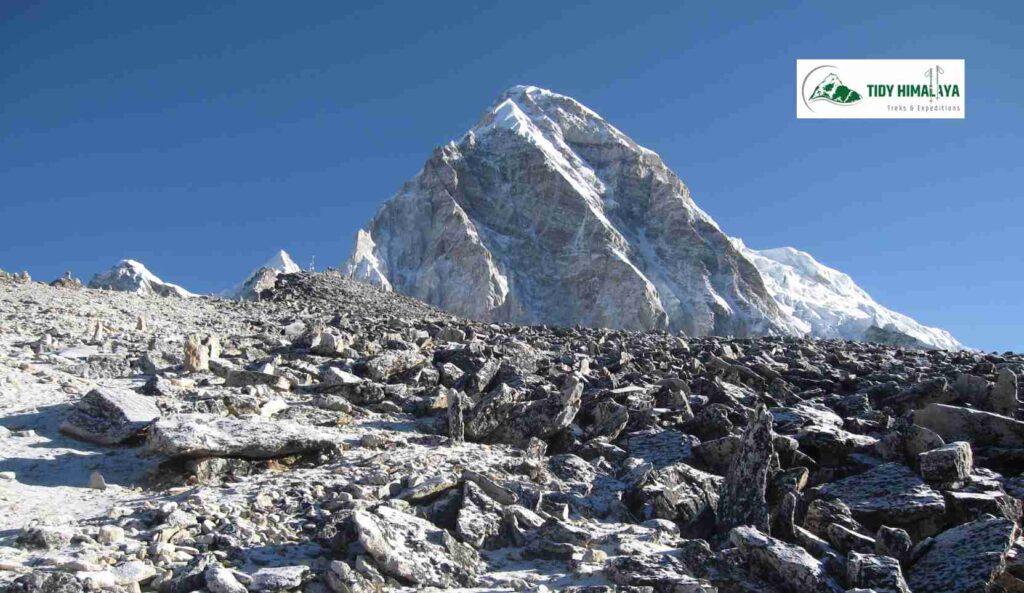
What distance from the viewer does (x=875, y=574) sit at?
16.7ft

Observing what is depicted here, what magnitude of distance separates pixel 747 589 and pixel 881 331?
76.0 meters

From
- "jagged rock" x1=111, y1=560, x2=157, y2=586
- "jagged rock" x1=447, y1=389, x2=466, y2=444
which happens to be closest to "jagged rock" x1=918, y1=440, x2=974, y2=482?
"jagged rock" x1=447, y1=389, x2=466, y2=444

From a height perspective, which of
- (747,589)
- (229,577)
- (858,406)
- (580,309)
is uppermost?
(580,309)

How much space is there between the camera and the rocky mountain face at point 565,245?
317 feet

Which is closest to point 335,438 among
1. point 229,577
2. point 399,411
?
point 399,411

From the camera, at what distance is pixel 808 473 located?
7.83m

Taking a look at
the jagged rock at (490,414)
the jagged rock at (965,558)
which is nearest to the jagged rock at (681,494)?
the jagged rock at (965,558)

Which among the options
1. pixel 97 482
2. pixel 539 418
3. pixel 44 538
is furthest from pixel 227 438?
pixel 539 418

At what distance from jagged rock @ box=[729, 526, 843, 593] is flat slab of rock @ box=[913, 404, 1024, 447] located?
5.18 metres

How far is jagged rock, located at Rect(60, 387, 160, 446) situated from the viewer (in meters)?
7.76

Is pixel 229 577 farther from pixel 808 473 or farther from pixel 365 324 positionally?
pixel 365 324

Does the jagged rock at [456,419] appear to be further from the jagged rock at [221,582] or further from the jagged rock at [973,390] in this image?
the jagged rock at [973,390]

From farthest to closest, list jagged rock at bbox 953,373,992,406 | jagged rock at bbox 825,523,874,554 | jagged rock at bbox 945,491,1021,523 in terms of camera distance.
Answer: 1. jagged rock at bbox 953,373,992,406
2. jagged rock at bbox 945,491,1021,523
3. jagged rock at bbox 825,523,874,554

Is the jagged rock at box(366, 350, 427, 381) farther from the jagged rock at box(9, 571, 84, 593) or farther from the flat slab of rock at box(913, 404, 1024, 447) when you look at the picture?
the flat slab of rock at box(913, 404, 1024, 447)
